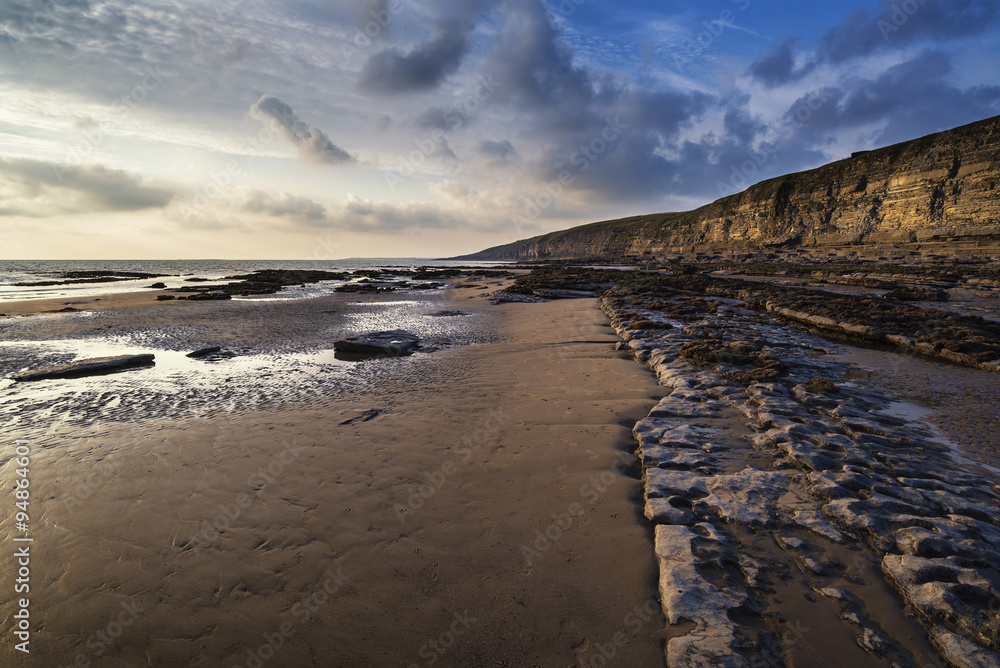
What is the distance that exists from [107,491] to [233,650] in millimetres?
3476

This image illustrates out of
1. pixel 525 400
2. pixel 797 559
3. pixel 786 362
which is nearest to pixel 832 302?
pixel 786 362

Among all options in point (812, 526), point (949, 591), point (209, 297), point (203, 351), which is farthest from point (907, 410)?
point (209, 297)

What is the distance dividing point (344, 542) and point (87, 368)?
10569mm

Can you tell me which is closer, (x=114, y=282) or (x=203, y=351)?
(x=203, y=351)

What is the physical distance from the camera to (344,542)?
3.76 metres

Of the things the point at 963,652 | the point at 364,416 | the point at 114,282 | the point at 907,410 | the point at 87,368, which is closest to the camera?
the point at 963,652

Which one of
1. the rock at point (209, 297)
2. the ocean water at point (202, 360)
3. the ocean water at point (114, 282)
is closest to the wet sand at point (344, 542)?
the ocean water at point (202, 360)

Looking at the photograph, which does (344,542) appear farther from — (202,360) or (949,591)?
(202,360)

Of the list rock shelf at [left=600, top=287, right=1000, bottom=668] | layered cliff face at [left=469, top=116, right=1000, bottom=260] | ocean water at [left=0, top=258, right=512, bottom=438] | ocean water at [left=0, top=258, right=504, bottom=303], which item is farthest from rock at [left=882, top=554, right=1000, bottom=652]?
layered cliff face at [left=469, top=116, right=1000, bottom=260]

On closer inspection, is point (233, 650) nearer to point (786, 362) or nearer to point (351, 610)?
point (351, 610)

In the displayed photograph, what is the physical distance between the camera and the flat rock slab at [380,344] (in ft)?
37.7

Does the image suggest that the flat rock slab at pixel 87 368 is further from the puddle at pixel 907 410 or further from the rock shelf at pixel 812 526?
the puddle at pixel 907 410

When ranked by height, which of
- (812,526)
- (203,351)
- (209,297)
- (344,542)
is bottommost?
(344,542)

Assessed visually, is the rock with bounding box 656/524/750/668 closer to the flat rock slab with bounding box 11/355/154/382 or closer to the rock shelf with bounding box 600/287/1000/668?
the rock shelf with bounding box 600/287/1000/668
